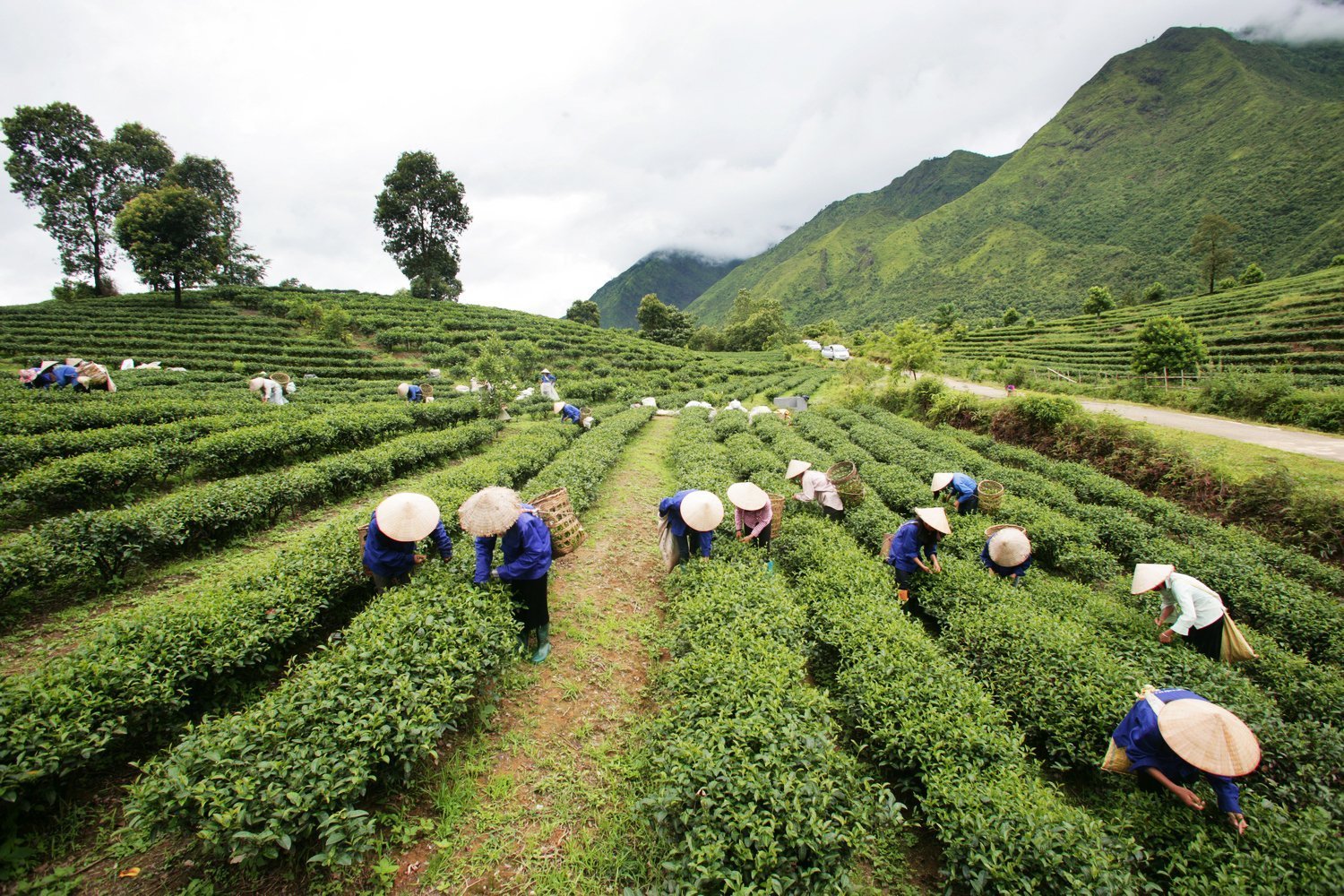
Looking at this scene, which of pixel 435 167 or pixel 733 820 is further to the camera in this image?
pixel 435 167

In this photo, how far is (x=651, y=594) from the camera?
726cm

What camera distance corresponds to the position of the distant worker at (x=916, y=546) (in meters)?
6.19

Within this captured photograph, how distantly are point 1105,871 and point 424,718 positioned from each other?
491 cm

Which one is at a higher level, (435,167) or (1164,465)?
(435,167)

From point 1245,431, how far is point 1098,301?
43571 millimetres

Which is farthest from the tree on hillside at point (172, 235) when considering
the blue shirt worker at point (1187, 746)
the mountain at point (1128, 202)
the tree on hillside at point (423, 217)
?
the mountain at point (1128, 202)

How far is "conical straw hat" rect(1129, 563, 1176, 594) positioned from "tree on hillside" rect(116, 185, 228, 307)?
48111 millimetres

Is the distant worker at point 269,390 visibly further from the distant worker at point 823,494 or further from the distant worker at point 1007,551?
the distant worker at point 1007,551

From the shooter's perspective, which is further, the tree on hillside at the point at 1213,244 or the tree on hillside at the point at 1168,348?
the tree on hillside at the point at 1213,244

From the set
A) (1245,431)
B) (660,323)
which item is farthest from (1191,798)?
(660,323)

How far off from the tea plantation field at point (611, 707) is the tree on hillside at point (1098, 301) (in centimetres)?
5344

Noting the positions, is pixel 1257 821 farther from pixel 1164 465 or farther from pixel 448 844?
pixel 1164 465

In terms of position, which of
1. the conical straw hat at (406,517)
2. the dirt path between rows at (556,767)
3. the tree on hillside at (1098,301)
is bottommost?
the dirt path between rows at (556,767)

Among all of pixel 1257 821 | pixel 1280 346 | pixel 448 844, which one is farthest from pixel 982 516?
pixel 1280 346
